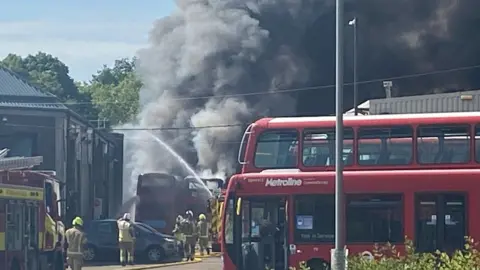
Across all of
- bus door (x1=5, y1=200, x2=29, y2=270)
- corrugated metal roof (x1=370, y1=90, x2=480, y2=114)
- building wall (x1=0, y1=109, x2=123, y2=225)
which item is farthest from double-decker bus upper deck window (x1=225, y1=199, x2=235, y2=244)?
corrugated metal roof (x1=370, y1=90, x2=480, y2=114)

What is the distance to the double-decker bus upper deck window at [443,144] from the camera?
21.9 meters

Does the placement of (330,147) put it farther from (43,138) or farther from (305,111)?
(305,111)

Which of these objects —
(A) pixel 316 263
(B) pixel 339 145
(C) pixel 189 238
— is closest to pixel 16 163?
(A) pixel 316 263

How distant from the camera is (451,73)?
190 ft

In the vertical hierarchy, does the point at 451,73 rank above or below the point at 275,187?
above

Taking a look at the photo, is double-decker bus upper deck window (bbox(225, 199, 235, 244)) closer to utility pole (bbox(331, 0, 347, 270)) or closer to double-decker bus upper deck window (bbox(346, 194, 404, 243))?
double-decker bus upper deck window (bbox(346, 194, 404, 243))

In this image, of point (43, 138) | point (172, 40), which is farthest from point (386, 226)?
point (172, 40)

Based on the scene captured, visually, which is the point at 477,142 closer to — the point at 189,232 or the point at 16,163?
the point at 16,163

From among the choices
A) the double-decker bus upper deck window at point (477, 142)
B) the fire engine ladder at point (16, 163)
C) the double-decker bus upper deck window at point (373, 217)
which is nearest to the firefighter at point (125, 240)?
the fire engine ladder at point (16, 163)

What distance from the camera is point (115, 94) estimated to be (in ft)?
373

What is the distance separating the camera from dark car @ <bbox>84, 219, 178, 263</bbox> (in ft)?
118

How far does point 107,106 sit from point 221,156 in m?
55.0

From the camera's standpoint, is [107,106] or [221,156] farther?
[107,106]

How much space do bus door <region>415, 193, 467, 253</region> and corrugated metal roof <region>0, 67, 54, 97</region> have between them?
31.1m
